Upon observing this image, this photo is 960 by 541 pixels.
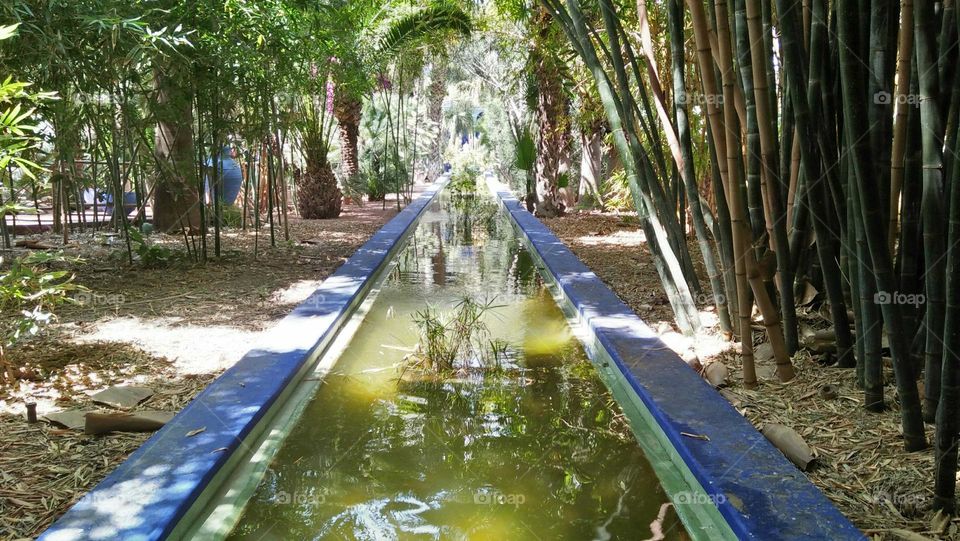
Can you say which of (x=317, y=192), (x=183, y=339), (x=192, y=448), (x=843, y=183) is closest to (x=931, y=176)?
(x=843, y=183)

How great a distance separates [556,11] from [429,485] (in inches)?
133

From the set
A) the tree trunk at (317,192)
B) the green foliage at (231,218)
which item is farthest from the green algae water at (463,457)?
the tree trunk at (317,192)

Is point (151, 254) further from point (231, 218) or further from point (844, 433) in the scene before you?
point (844, 433)

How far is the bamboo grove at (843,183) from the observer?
7.45 feet

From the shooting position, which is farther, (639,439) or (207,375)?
(207,375)

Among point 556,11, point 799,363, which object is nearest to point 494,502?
point 799,363

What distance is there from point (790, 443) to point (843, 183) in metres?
1.07

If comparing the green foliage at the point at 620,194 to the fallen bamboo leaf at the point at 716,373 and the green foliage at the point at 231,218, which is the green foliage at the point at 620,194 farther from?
the fallen bamboo leaf at the point at 716,373

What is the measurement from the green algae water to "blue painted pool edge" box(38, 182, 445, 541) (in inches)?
7.4

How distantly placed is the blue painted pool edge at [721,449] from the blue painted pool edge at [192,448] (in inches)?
64.7

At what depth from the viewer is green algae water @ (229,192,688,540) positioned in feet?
8.05

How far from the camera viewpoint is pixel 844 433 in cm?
287

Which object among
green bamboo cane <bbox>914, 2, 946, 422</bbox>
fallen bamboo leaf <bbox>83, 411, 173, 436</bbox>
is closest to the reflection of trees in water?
fallen bamboo leaf <bbox>83, 411, 173, 436</bbox>

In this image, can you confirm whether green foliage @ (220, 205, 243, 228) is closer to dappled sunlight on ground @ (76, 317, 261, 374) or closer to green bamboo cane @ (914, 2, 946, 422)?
dappled sunlight on ground @ (76, 317, 261, 374)
